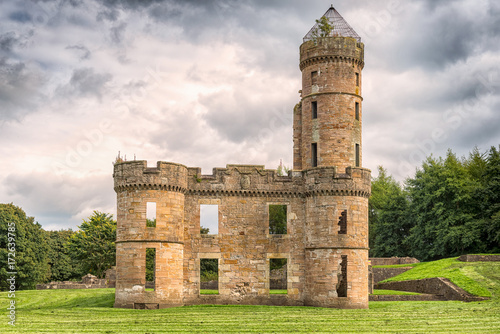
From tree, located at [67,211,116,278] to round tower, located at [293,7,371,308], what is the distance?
22.5m

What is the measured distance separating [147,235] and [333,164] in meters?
12.6

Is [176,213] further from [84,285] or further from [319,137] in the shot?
[84,285]

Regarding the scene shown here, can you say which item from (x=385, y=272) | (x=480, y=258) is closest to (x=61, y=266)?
(x=385, y=272)

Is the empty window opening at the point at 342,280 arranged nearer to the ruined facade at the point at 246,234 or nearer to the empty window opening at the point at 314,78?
the ruined facade at the point at 246,234

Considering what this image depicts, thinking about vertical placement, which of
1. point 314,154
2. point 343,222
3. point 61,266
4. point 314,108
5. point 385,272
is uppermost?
point 314,108

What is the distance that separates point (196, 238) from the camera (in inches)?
1380

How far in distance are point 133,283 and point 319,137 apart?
14778 millimetres

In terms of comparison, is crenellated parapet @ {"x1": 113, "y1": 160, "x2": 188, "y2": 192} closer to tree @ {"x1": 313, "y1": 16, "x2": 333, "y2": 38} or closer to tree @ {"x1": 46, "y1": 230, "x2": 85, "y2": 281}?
tree @ {"x1": 313, "y1": 16, "x2": 333, "y2": 38}

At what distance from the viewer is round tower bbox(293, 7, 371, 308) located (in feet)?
112

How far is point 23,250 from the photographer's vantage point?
5397 cm

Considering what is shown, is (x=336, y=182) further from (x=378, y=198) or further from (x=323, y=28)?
(x=378, y=198)

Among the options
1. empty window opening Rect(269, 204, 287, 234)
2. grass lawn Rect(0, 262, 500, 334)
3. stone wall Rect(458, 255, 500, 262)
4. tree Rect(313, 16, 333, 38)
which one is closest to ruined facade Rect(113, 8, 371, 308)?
grass lawn Rect(0, 262, 500, 334)

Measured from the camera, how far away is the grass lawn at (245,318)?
905 inches

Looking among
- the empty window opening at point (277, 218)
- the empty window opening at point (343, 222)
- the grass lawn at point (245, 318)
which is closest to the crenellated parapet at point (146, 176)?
the grass lawn at point (245, 318)
